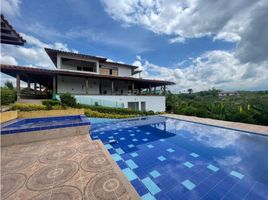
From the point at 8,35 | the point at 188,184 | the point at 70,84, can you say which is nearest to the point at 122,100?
the point at 70,84

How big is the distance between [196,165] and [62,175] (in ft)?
13.8

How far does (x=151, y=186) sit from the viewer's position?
10.8ft

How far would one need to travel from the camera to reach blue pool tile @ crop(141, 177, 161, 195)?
3.13 m

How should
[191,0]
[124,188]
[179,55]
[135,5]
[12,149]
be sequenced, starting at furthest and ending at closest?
[179,55] → [135,5] → [191,0] → [12,149] → [124,188]

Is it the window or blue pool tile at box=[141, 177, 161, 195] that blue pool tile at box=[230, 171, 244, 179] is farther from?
the window

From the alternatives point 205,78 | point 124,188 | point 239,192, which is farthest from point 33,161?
point 205,78

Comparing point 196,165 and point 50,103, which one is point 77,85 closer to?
Answer: point 50,103

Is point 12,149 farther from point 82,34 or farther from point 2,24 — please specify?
point 82,34

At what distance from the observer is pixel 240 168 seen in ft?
14.0

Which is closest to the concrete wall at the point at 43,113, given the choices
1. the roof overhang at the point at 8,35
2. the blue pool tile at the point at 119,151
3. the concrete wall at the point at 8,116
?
the concrete wall at the point at 8,116

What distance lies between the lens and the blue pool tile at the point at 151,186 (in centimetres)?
313

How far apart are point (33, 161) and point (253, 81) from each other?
75.9ft

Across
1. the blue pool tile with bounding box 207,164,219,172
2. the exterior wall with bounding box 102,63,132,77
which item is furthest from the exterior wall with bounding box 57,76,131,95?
the blue pool tile with bounding box 207,164,219,172

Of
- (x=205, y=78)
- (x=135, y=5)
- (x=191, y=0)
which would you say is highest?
(x=135, y=5)
